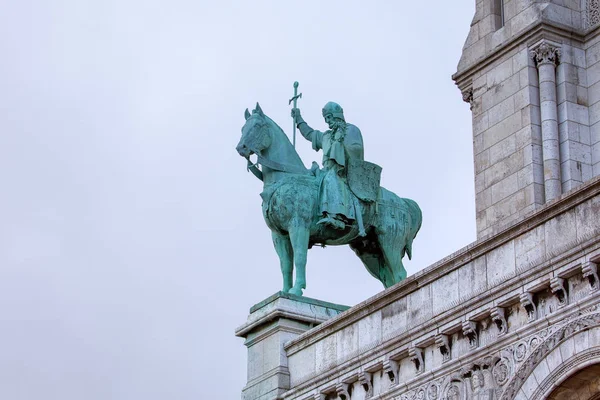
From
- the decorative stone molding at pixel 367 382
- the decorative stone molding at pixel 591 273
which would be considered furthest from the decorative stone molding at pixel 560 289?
the decorative stone molding at pixel 367 382

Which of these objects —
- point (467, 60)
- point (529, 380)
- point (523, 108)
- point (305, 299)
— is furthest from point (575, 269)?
point (467, 60)

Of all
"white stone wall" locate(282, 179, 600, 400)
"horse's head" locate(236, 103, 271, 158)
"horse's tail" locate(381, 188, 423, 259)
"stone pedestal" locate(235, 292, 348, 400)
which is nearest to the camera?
"white stone wall" locate(282, 179, 600, 400)

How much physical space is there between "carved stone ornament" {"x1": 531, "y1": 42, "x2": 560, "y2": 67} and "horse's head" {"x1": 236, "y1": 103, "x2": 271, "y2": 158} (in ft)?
16.8

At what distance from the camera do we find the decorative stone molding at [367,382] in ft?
77.9

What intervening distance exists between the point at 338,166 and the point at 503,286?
7851mm

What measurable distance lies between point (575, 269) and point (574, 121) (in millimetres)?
9456

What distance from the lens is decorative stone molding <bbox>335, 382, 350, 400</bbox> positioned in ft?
79.5

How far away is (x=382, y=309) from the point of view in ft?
78.6

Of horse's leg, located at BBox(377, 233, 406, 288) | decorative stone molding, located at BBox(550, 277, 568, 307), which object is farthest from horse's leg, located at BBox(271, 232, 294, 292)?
decorative stone molding, located at BBox(550, 277, 568, 307)

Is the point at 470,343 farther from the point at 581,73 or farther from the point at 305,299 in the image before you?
the point at 581,73

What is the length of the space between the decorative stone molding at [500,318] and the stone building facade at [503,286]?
2 cm

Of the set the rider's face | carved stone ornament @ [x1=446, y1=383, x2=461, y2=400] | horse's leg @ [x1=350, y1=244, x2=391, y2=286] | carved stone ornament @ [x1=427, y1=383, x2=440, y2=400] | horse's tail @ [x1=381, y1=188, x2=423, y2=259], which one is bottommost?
carved stone ornament @ [x1=446, y1=383, x2=461, y2=400]

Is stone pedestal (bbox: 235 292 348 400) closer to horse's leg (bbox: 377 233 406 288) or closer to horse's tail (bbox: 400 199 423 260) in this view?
horse's leg (bbox: 377 233 406 288)

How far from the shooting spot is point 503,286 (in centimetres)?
2138
